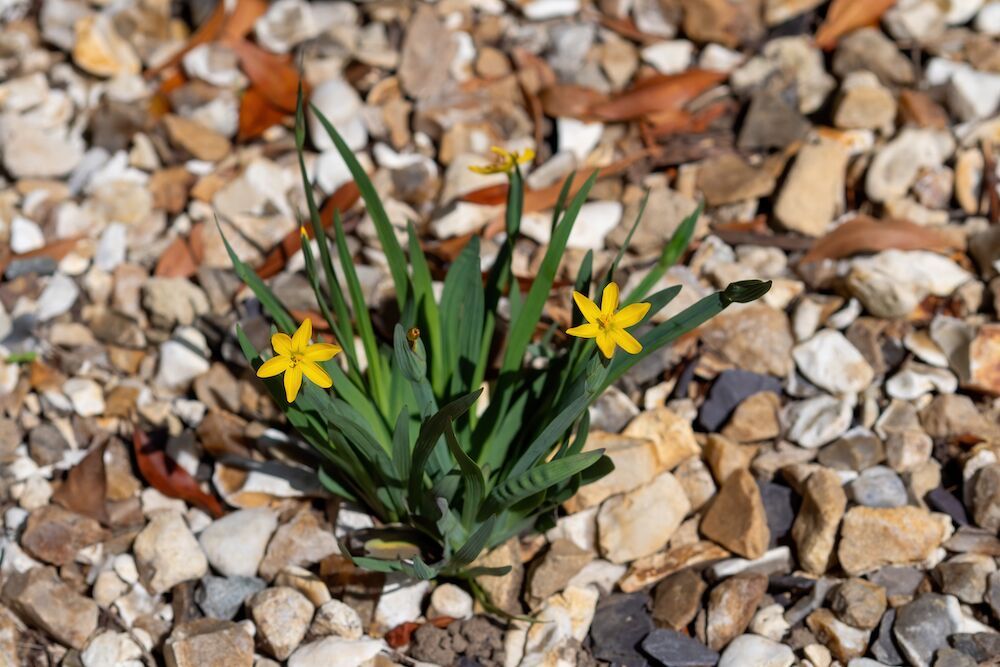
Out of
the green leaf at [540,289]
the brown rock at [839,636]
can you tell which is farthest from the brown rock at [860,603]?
the green leaf at [540,289]

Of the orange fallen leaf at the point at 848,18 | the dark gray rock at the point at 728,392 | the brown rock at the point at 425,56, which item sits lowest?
the dark gray rock at the point at 728,392

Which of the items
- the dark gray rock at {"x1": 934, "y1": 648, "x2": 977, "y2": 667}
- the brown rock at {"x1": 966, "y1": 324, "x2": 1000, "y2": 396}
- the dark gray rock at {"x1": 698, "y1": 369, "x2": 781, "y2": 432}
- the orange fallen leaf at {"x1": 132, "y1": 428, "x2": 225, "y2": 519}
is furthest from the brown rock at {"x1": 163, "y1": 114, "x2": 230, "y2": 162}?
the dark gray rock at {"x1": 934, "y1": 648, "x2": 977, "y2": 667}

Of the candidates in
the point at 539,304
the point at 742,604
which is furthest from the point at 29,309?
the point at 742,604

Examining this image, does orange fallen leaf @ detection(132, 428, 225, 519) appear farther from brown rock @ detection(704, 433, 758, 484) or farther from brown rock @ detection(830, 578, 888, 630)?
brown rock @ detection(830, 578, 888, 630)

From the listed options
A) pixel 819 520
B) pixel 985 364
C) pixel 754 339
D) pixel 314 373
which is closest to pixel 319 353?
pixel 314 373

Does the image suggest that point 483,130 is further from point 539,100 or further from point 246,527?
point 246,527

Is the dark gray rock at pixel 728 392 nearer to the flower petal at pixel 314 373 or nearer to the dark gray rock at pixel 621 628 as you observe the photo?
the dark gray rock at pixel 621 628

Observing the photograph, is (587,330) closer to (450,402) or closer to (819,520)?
(450,402)
